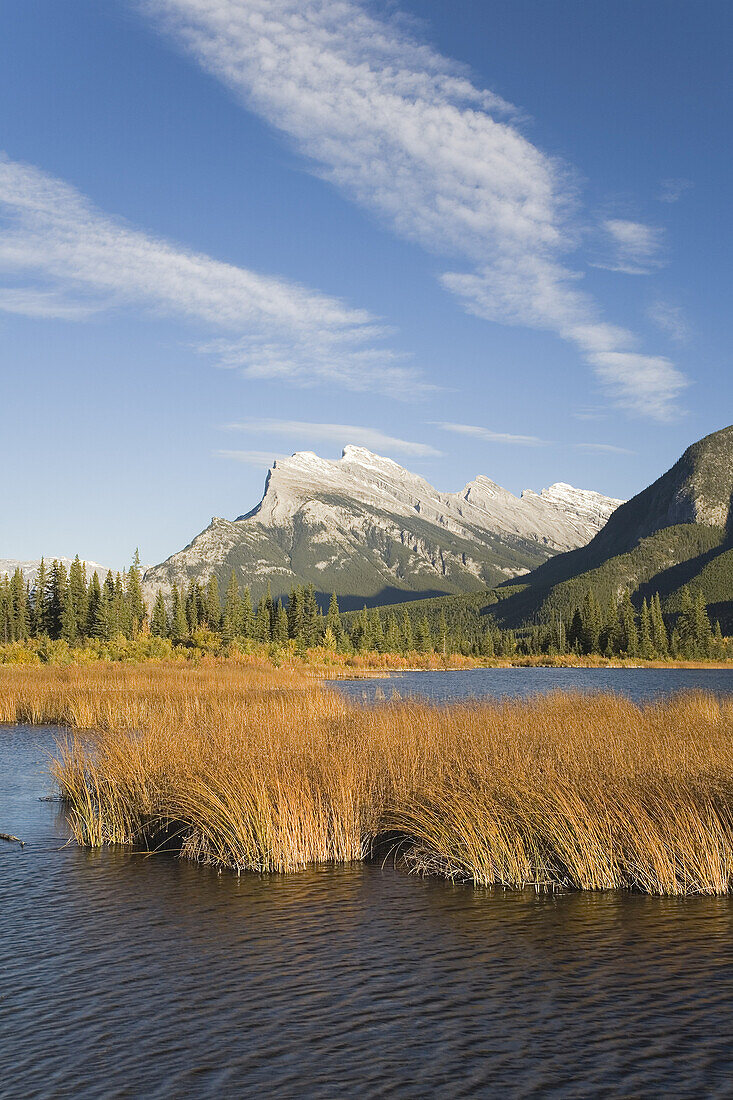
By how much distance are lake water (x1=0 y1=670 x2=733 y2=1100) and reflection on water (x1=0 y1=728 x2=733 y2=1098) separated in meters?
0.03

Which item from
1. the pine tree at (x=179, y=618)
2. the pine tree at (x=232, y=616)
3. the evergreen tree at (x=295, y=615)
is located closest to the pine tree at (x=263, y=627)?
the pine tree at (x=232, y=616)

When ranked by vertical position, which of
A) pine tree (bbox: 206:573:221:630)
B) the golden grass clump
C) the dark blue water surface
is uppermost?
pine tree (bbox: 206:573:221:630)

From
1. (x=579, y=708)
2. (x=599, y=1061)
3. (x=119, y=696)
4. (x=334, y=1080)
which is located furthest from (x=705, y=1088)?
(x=119, y=696)

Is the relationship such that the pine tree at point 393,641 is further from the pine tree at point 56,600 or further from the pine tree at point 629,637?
the pine tree at point 56,600

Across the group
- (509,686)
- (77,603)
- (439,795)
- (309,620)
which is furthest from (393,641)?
(439,795)

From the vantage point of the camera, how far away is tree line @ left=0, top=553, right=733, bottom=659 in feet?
332

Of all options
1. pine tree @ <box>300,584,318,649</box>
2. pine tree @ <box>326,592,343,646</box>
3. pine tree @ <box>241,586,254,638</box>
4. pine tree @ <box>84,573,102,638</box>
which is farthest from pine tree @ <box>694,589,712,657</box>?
pine tree @ <box>84,573,102,638</box>

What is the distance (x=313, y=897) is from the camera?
12.2 metres

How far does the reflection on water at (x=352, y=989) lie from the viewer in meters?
7.24

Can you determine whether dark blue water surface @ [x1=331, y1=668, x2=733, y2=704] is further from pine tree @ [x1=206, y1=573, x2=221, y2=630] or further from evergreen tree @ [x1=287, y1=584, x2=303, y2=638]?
evergreen tree @ [x1=287, y1=584, x2=303, y2=638]

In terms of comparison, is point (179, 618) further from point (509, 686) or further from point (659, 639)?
point (659, 639)

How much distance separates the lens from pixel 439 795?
14.1 metres

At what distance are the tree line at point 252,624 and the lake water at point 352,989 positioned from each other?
70.1 m

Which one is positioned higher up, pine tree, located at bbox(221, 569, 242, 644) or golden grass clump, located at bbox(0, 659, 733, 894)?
pine tree, located at bbox(221, 569, 242, 644)
